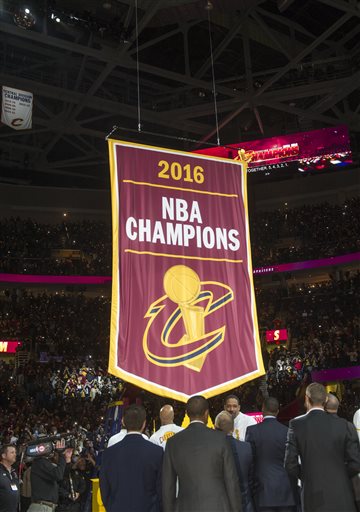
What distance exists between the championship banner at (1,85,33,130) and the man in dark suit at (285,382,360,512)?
1814cm

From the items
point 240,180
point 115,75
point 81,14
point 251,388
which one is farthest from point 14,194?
point 240,180

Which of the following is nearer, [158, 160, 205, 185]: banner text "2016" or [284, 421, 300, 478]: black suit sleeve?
[284, 421, 300, 478]: black suit sleeve

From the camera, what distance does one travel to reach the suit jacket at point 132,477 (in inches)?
164

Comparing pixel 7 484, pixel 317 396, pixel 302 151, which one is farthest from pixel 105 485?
pixel 302 151

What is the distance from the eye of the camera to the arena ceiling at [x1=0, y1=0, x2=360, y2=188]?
20422 mm

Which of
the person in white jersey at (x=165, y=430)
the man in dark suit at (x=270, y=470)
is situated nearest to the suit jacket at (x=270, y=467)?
the man in dark suit at (x=270, y=470)

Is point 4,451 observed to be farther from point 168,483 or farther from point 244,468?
point 168,483

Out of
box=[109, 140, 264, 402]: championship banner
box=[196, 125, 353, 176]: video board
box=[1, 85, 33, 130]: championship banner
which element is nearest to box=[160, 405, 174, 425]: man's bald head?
box=[109, 140, 264, 402]: championship banner

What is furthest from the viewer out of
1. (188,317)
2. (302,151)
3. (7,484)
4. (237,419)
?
(302,151)

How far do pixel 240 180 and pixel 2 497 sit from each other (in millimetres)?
4402

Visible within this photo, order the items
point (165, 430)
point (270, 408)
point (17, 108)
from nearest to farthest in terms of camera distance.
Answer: point (270, 408), point (165, 430), point (17, 108)

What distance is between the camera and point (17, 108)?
21.2 metres

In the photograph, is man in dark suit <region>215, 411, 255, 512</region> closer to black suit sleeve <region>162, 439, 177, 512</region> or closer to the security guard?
black suit sleeve <region>162, 439, 177, 512</region>

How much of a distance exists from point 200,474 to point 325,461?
953 millimetres
